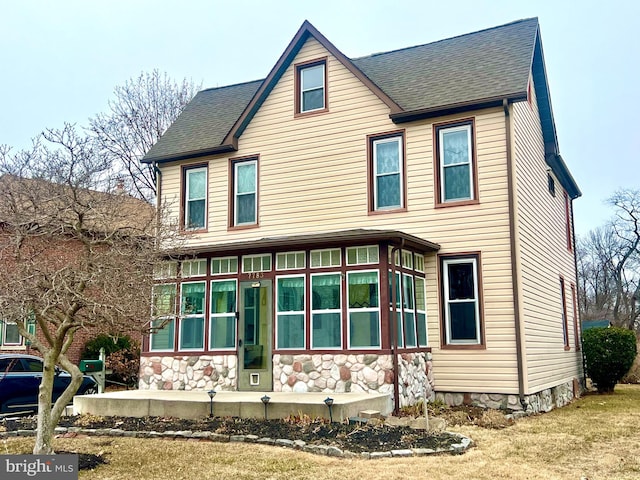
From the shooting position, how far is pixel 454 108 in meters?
13.0

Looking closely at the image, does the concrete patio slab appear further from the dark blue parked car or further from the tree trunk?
the tree trunk

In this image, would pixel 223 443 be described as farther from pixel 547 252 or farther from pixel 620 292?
pixel 620 292

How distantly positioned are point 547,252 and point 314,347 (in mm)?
6907

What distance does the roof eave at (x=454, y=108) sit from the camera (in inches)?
490

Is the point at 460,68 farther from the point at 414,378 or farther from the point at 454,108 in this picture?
the point at 414,378

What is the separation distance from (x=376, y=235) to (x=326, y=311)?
1.88 meters

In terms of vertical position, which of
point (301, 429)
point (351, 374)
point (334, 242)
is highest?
point (334, 242)

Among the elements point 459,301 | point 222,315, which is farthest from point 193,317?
point 459,301

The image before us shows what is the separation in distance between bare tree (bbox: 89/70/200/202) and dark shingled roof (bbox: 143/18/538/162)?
877 centimetres

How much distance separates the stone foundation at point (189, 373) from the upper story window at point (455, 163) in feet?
18.4

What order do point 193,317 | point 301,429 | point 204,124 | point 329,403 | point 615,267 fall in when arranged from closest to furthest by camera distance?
point 301,429 < point 329,403 < point 193,317 < point 204,124 < point 615,267

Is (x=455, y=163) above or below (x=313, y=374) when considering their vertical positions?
above

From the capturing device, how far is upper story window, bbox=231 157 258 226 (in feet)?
50.2

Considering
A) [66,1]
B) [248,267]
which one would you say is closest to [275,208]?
[248,267]
